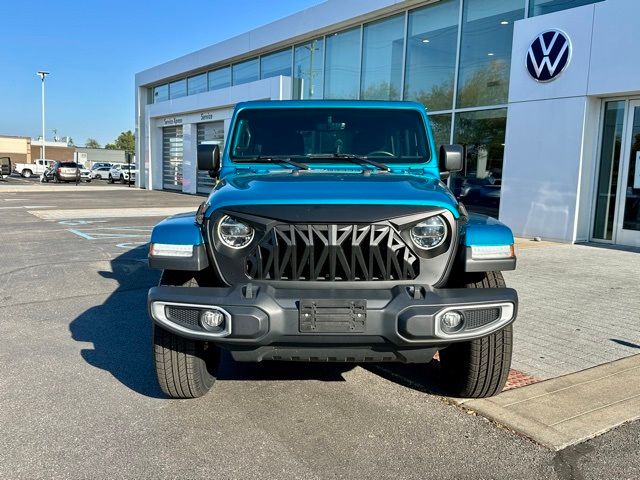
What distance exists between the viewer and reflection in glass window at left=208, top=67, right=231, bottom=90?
82.2 feet

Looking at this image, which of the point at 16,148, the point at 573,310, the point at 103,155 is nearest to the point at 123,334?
the point at 573,310

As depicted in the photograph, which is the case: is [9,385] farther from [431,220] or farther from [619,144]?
[619,144]

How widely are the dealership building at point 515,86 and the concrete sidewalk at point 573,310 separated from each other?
172 cm

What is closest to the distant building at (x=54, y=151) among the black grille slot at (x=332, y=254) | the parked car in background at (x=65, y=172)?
the parked car in background at (x=65, y=172)

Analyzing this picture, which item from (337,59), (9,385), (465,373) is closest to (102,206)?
(337,59)

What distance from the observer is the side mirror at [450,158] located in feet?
14.7

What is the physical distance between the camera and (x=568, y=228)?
36.3 feet

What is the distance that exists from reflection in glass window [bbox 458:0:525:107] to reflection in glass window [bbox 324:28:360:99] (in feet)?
13.7

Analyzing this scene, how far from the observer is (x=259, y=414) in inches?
136

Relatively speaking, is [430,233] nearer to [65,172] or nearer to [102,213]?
[102,213]

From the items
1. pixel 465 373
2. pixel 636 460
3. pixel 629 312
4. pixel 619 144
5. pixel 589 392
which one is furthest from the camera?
pixel 619 144

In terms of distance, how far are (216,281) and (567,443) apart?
219 cm

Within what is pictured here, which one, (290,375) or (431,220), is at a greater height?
(431,220)

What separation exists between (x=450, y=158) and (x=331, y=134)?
974 mm
